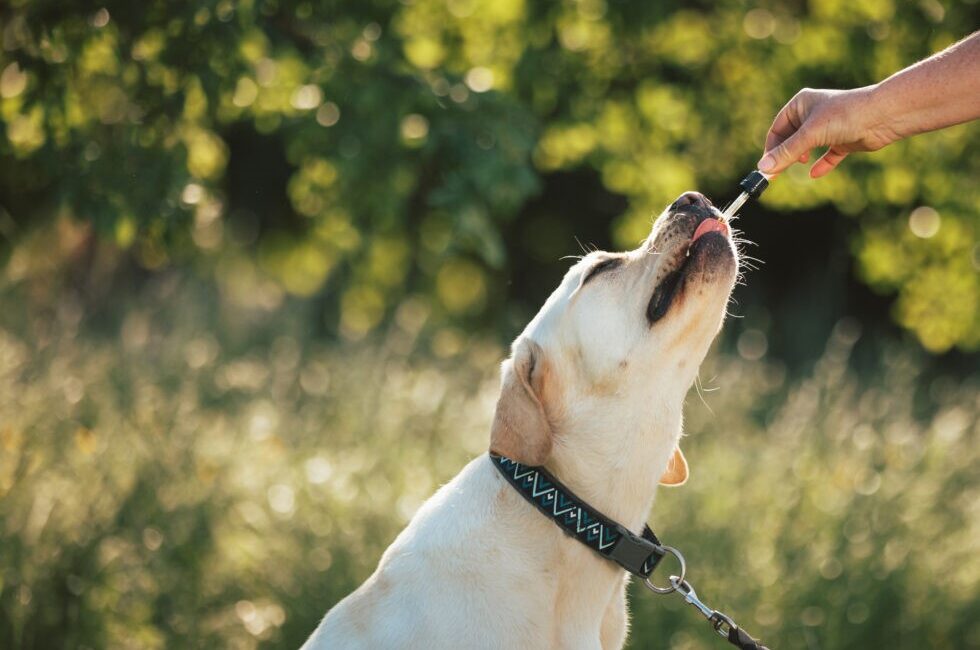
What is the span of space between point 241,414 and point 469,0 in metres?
4.17

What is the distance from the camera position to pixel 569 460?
3646 millimetres

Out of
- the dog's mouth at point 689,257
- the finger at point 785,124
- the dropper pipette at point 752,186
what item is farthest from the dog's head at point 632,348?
the finger at point 785,124

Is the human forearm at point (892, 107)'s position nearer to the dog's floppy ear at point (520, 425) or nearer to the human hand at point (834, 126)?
the human hand at point (834, 126)

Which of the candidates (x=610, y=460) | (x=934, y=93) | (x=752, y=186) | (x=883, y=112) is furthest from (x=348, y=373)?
(x=934, y=93)

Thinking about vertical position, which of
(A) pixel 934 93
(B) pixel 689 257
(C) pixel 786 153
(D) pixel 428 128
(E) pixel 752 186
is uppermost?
(A) pixel 934 93

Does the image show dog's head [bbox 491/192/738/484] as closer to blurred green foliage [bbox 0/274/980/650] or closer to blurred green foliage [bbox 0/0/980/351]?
blurred green foliage [bbox 0/274/980/650]

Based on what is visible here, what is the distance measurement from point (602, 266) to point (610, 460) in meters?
0.66

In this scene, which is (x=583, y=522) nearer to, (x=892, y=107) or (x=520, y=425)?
(x=520, y=425)

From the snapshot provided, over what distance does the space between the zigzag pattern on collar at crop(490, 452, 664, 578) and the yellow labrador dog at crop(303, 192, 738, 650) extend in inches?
1.5

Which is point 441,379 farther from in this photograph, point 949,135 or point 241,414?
point 949,135

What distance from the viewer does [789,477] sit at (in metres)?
6.60

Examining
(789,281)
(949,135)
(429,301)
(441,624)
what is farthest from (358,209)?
(789,281)

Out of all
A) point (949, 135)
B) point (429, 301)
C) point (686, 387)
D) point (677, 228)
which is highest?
point (677, 228)

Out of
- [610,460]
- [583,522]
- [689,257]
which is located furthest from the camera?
[689,257]
